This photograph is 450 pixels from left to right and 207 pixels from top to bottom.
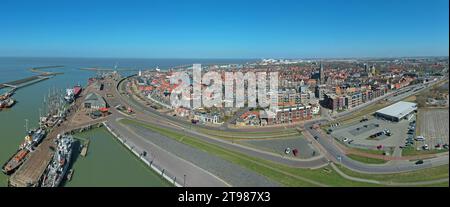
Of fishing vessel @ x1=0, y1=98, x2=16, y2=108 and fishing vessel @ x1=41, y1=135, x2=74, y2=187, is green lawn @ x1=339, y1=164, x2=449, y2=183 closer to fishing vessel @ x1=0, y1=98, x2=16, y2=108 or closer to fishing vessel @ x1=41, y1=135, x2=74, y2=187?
fishing vessel @ x1=41, y1=135, x2=74, y2=187

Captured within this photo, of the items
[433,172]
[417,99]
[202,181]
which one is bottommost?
[202,181]

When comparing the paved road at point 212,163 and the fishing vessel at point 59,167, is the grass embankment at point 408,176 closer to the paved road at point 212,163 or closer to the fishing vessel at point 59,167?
the paved road at point 212,163

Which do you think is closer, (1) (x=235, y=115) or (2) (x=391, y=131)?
(2) (x=391, y=131)

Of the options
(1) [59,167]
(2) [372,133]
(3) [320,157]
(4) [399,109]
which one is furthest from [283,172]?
(4) [399,109]

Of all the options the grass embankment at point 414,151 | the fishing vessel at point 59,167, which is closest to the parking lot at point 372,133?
the grass embankment at point 414,151
